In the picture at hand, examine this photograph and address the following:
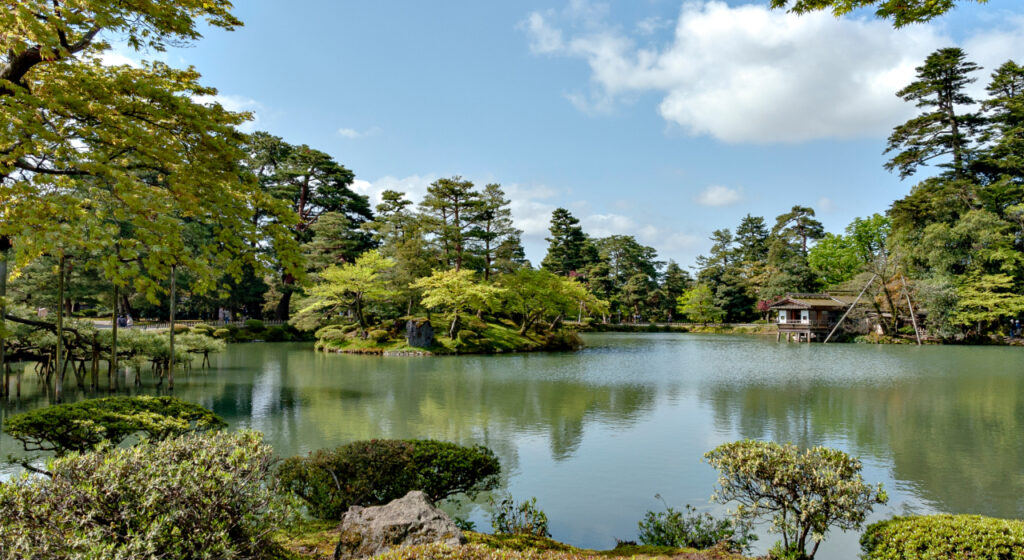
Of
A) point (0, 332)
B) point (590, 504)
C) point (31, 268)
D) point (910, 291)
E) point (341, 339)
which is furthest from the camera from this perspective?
point (910, 291)

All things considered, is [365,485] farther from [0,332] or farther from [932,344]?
[932,344]

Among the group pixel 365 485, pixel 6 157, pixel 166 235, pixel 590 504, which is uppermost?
pixel 6 157

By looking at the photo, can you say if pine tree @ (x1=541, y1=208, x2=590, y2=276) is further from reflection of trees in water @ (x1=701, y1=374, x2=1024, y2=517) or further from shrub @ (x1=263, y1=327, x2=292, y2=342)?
reflection of trees in water @ (x1=701, y1=374, x2=1024, y2=517)

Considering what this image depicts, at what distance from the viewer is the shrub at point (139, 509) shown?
2326 mm

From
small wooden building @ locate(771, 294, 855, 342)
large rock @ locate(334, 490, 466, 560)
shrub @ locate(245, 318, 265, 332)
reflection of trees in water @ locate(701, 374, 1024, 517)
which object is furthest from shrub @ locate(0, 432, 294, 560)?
small wooden building @ locate(771, 294, 855, 342)

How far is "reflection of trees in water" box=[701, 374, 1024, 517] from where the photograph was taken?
6535 mm

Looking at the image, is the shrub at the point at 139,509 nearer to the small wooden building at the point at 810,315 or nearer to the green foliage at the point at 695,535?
the green foliage at the point at 695,535

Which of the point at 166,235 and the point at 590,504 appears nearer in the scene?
the point at 166,235

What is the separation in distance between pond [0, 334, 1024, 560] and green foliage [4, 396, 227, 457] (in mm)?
2263

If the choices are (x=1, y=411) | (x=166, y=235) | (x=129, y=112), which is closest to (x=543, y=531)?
(x=166, y=235)

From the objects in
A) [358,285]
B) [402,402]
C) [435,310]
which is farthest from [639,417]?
[435,310]

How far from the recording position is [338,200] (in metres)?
38.1

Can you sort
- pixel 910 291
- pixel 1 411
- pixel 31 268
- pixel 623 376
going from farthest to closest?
pixel 910 291 → pixel 31 268 → pixel 623 376 → pixel 1 411

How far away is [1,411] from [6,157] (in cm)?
1019
